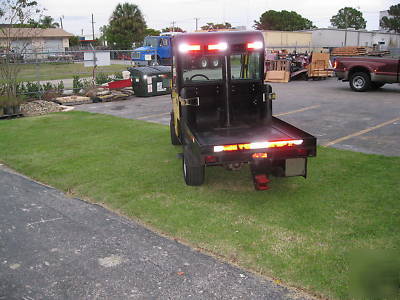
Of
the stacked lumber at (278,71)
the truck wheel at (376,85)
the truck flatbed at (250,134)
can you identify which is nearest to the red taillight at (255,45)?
the truck flatbed at (250,134)

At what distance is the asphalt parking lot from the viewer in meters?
9.70

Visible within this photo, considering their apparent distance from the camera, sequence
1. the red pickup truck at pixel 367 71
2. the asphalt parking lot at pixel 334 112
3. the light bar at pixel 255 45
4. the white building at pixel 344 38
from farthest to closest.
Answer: the white building at pixel 344 38, the red pickup truck at pixel 367 71, the asphalt parking lot at pixel 334 112, the light bar at pixel 255 45

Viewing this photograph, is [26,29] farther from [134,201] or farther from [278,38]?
[278,38]

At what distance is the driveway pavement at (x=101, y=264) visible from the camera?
13.4 feet

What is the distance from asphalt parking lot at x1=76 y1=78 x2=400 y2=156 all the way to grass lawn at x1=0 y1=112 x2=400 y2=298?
55.4 inches

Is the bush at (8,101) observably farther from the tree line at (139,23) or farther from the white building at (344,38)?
the white building at (344,38)

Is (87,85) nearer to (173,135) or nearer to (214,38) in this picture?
(173,135)

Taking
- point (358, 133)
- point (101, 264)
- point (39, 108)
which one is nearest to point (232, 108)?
point (101, 264)

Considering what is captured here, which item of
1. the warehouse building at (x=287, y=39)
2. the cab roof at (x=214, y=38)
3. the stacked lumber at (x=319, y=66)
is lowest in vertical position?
the stacked lumber at (x=319, y=66)

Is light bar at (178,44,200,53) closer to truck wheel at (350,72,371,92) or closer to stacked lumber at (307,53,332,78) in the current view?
truck wheel at (350,72,371,92)

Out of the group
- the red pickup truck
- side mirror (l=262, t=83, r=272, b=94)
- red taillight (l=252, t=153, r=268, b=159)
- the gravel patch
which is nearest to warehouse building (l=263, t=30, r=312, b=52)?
the red pickup truck

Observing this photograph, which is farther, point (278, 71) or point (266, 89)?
point (278, 71)

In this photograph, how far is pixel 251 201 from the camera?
6.21 meters

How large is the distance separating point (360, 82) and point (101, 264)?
16.1 m
